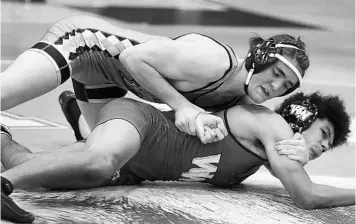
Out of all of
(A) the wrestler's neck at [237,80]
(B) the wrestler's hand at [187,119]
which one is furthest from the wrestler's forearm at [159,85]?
(A) the wrestler's neck at [237,80]

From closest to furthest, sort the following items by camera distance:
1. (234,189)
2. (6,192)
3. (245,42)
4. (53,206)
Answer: (6,192), (53,206), (234,189), (245,42)

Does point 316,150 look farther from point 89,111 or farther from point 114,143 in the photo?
point 89,111

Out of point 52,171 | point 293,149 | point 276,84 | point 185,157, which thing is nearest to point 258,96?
point 276,84

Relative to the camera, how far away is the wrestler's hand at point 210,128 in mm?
4027

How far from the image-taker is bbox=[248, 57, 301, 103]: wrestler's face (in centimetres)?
411

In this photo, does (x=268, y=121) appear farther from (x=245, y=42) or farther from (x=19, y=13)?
(x=19, y=13)

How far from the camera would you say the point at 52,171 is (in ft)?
12.2

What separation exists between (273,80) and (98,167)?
0.94m

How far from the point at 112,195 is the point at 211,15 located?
750cm

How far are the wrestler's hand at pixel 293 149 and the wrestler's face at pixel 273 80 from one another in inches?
10.7

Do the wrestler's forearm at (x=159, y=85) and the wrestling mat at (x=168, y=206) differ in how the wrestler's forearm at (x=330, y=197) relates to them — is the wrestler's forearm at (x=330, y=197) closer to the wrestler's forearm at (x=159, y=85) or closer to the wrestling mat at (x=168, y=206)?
the wrestling mat at (x=168, y=206)

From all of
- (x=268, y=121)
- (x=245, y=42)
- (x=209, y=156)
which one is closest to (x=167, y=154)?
(x=209, y=156)

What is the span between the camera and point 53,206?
12.3 feet

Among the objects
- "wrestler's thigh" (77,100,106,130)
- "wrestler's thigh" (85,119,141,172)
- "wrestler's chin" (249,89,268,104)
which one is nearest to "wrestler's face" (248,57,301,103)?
"wrestler's chin" (249,89,268,104)
